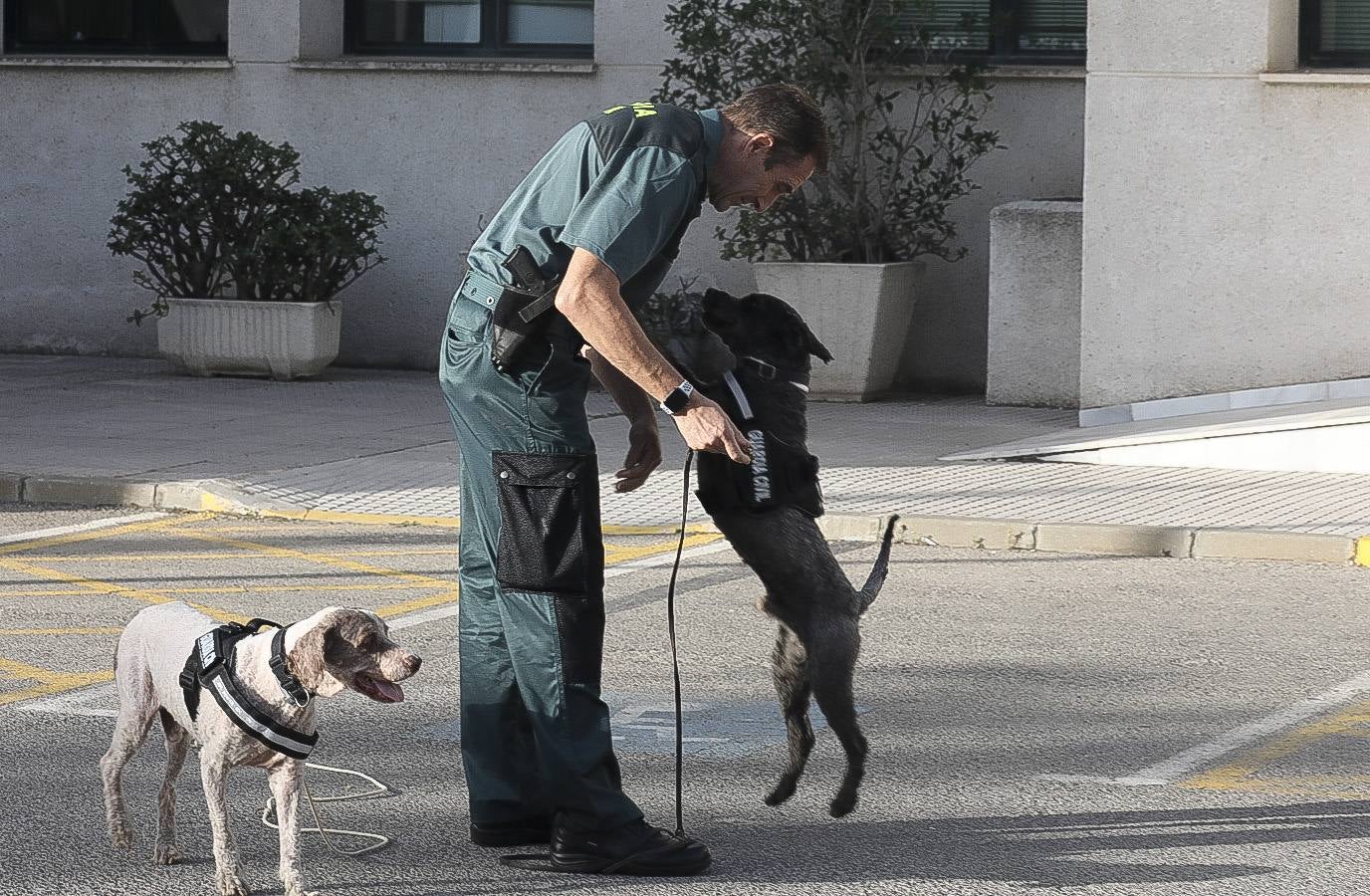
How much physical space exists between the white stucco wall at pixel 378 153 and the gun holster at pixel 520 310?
10.9 meters

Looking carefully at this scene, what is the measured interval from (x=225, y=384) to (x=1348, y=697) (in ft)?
34.4

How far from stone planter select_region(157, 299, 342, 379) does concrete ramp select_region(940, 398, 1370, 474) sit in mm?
5842

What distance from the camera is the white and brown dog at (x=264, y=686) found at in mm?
4291

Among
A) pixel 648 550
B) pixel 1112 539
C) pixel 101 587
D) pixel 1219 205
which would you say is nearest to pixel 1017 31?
pixel 1219 205

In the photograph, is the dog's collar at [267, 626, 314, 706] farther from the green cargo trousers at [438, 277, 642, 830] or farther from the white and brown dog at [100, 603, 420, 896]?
the green cargo trousers at [438, 277, 642, 830]

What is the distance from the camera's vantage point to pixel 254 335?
15.4 meters

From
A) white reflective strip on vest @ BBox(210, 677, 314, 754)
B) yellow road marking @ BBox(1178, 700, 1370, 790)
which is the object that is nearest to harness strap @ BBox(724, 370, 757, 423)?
white reflective strip on vest @ BBox(210, 677, 314, 754)

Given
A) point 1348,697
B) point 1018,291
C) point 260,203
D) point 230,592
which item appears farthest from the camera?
point 260,203

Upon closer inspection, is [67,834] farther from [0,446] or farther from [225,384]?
[225,384]

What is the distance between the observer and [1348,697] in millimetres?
6520

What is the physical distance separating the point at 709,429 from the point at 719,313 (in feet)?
2.49

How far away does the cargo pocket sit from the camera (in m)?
4.63

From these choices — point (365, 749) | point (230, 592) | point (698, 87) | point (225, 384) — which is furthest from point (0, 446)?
point (365, 749)

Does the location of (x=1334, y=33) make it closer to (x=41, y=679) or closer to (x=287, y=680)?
(x=41, y=679)
